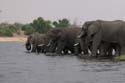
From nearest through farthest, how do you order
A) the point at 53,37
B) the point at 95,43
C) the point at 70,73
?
1. the point at 70,73
2. the point at 95,43
3. the point at 53,37

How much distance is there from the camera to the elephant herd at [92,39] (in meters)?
38.1

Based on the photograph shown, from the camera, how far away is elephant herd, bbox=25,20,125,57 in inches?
1500

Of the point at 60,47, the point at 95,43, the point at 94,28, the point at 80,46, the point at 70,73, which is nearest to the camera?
the point at 70,73

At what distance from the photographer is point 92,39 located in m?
39.5

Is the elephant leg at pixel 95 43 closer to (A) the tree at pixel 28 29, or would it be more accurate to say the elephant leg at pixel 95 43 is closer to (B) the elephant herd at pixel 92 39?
(B) the elephant herd at pixel 92 39

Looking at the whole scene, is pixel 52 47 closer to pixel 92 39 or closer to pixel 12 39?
pixel 92 39

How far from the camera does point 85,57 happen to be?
3734 centimetres

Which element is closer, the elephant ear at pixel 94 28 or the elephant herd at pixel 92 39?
the elephant herd at pixel 92 39

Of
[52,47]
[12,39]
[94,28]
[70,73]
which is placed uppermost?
[94,28]

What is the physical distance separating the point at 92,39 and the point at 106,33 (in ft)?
4.53

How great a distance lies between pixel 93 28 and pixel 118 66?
29.0 feet

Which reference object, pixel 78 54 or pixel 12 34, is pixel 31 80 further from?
pixel 12 34

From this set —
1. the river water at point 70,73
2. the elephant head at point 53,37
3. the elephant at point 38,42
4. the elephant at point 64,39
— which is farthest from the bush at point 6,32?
the river water at point 70,73

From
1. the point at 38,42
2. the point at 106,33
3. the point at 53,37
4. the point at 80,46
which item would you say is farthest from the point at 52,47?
the point at 106,33
